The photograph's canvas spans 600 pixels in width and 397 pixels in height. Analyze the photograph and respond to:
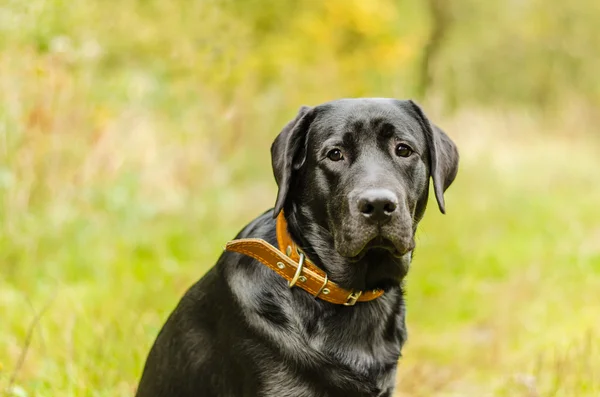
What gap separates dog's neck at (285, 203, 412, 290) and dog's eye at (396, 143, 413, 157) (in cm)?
38

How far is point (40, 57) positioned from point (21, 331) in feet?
7.50

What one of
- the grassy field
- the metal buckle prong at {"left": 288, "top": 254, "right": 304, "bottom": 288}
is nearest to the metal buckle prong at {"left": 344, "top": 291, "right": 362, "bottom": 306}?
the metal buckle prong at {"left": 288, "top": 254, "right": 304, "bottom": 288}

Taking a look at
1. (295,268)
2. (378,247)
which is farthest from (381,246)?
(295,268)

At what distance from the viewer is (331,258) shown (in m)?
2.65

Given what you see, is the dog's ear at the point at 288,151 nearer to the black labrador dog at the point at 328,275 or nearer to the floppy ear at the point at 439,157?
the black labrador dog at the point at 328,275

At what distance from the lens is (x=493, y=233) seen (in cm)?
725

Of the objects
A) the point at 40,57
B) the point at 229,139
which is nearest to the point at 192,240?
the point at 40,57

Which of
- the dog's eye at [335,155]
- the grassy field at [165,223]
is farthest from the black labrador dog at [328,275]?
the grassy field at [165,223]

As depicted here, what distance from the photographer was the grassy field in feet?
13.1

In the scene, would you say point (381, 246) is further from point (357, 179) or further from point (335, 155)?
point (335, 155)

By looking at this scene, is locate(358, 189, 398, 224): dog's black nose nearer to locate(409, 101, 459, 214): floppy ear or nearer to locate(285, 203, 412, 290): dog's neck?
locate(285, 203, 412, 290): dog's neck

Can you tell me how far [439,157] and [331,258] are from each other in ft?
1.92

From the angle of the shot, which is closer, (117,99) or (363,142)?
(363,142)

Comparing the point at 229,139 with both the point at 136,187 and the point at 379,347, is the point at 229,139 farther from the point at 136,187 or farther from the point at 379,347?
the point at 379,347
